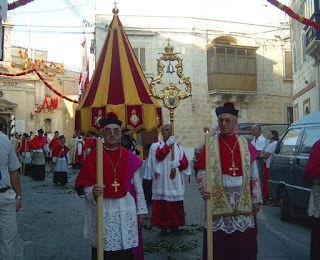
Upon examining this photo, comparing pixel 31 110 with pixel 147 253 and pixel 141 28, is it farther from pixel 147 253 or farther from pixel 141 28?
pixel 147 253

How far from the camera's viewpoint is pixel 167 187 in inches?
303

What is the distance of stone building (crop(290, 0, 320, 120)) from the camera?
15923 mm

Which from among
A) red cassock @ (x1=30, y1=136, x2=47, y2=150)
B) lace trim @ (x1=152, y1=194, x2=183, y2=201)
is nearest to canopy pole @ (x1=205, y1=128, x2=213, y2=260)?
lace trim @ (x1=152, y1=194, x2=183, y2=201)

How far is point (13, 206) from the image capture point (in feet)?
15.7

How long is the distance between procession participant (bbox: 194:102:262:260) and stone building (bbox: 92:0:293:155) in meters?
20.5

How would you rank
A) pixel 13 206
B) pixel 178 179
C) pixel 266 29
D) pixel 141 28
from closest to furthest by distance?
1. pixel 13 206
2. pixel 178 179
3. pixel 141 28
4. pixel 266 29

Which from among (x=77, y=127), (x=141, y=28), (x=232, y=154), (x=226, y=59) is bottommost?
(x=232, y=154)

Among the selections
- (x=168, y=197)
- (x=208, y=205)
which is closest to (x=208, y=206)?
(x=208, y=205)

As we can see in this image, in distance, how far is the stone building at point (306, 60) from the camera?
52.2 ft

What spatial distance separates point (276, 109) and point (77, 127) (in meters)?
20.7

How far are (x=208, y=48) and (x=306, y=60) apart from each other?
799 centimetres

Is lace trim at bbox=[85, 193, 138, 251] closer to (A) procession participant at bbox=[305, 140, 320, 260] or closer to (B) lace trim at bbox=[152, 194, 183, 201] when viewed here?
(A) procession participant at bbox=[305, 140, 320, 260]

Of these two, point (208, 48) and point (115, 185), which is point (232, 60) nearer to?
point (208, 48)

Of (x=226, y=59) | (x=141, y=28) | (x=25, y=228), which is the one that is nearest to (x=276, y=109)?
(x=226, y=59)
